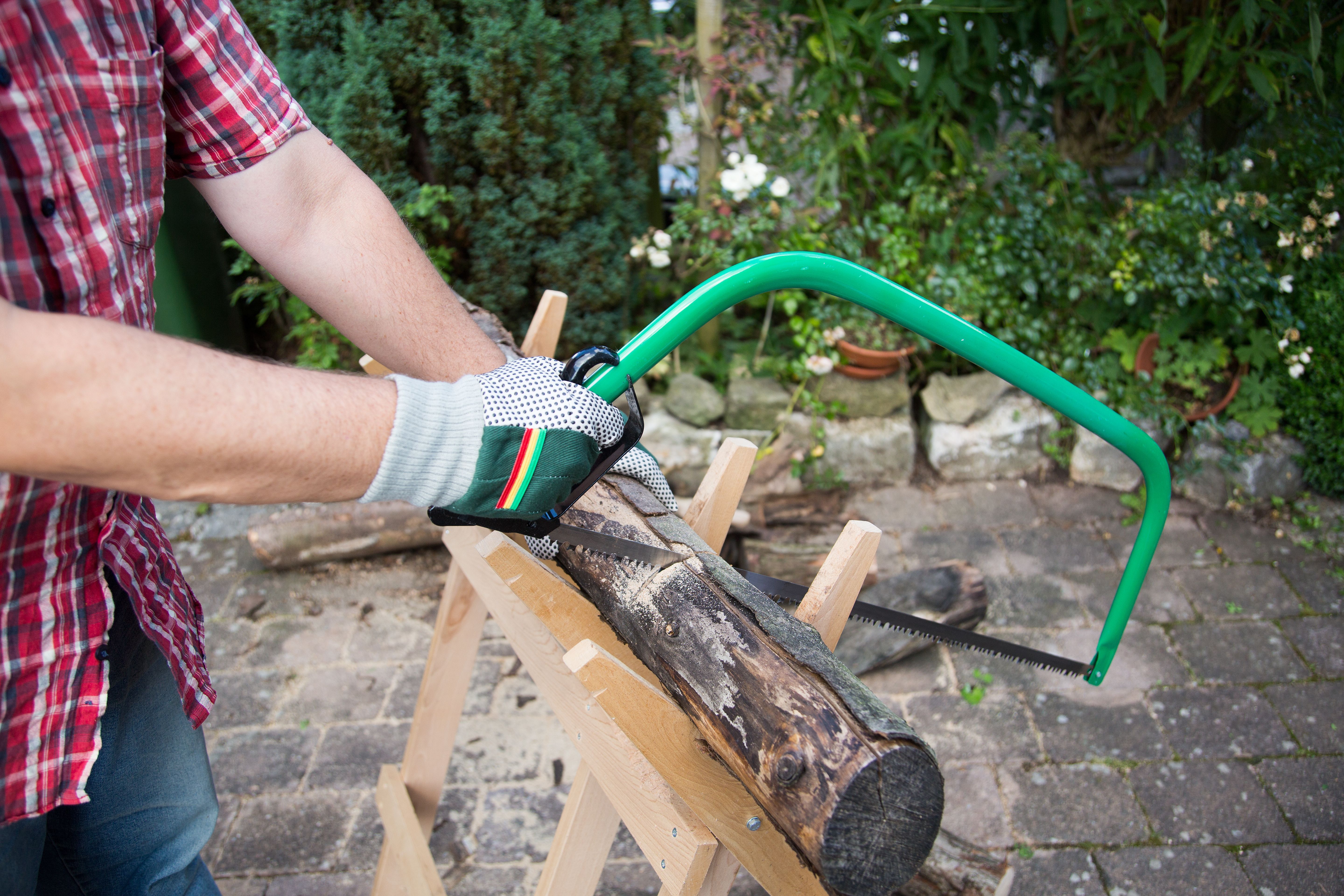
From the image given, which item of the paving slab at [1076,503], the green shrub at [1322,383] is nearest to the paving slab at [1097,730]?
the paving slab at [1076,503]

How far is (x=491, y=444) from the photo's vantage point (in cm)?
119

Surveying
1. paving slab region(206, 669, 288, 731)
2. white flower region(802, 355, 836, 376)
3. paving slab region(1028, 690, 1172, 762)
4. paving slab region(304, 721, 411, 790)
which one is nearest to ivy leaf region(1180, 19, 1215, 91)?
white flower region(802, 355, 836, 376)

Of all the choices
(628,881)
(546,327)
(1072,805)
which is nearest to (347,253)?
(546,327)

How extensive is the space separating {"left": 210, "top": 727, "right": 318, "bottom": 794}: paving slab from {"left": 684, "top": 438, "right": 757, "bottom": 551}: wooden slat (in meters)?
1.90

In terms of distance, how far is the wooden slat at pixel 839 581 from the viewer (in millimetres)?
1401

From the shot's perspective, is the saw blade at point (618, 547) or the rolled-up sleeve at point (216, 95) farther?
the saw blade at point (618, 547)

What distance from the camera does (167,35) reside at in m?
1.30

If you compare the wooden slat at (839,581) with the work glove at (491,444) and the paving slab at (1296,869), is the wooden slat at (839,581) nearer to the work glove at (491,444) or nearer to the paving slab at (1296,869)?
the work glove at (491,444)

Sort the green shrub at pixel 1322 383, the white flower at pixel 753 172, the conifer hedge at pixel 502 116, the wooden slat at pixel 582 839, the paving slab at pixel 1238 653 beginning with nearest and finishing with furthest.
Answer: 1. the wooden slat at pixel 582 839
2. the paving slab at pixel 1238 653
3. the conifer hedge at pixel 502 116
4. the green shrub at pixel 1322 383
5. the white flower at pixel 753 172

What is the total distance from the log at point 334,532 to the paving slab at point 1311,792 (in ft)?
9.96

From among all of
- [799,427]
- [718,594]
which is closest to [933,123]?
[799,427]

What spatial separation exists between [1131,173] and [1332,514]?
2434mm

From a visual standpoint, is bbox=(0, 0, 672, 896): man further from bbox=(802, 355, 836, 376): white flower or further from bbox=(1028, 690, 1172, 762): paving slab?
bbox=(802, 355, 836, 376): white flower

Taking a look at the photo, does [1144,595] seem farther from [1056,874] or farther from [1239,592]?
[1056,874]
